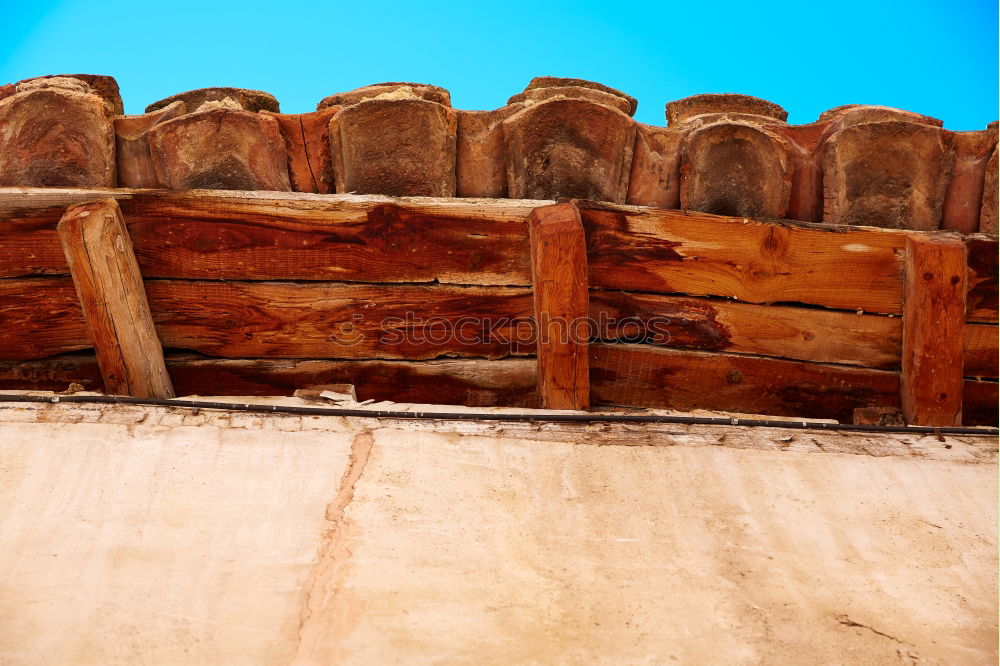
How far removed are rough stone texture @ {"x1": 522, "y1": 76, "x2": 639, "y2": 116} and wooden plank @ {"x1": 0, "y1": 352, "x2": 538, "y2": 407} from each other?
2.94ft

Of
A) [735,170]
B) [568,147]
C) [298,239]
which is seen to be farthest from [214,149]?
[735,170]

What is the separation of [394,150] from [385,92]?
23 cm

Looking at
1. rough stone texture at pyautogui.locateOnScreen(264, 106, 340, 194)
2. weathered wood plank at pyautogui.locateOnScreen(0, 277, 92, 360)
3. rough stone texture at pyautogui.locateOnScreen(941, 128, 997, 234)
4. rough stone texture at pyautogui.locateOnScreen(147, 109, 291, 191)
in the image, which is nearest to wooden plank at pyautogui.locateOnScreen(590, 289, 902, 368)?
rough stone texture at pyautogui.locateOnScreen(941, 128, 997, 234)

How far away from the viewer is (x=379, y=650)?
1671 mm

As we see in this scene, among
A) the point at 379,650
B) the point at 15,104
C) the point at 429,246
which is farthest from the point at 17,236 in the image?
the point at 379,650

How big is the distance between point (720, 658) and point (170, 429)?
142cm

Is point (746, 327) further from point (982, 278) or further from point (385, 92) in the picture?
point (385, 92)

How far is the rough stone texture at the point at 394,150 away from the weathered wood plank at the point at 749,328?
614 millimetres

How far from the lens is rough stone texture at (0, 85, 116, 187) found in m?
2.55

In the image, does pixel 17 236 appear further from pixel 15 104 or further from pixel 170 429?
pixel 170 429

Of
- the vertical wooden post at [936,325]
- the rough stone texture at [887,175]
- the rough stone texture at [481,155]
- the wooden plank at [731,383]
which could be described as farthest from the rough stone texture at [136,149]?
the vertical wooden post at [936,325]

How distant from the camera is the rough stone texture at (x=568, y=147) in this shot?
262 centimetres

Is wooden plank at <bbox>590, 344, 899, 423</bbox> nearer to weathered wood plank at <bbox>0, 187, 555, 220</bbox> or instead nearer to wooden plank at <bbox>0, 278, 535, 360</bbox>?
wooden plank at <bbox>0, 278, 535, 360</bbox>

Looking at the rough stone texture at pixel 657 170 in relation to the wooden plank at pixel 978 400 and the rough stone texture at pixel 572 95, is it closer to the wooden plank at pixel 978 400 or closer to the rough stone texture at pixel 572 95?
the rough stone texture at pixel 572 95
